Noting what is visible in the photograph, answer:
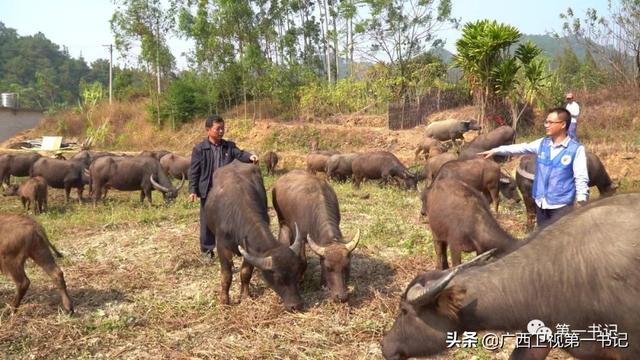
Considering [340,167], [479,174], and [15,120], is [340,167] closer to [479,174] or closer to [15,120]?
[479,174]

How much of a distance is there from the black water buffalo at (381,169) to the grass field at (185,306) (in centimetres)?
534

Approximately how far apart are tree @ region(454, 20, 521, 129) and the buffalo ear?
51.7 feet

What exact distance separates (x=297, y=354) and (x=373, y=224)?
15.6 feet

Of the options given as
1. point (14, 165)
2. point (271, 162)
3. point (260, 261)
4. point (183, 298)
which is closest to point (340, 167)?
point (271, 162)

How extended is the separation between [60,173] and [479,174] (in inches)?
447

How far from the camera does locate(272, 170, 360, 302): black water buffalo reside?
552 centimetres

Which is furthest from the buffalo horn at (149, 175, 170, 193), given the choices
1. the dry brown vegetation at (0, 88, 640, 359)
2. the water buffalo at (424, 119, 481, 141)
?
the water buffalo at (424, 119, 481, 141)

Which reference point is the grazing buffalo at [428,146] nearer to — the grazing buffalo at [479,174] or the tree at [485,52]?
the tree at [485,52]

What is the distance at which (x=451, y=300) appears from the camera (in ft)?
10.5

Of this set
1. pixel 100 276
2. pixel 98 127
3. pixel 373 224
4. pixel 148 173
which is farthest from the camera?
pixel 98 127

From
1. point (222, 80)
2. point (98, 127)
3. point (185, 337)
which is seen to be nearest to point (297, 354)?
point (185, 337)

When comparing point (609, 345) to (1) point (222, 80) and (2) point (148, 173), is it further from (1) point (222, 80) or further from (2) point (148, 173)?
(1) point (222, 80)

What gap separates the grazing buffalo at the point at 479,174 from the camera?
8570 mm

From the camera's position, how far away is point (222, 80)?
2886cm
